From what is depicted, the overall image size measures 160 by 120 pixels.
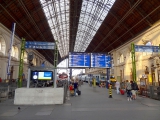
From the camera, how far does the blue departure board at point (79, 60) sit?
25.2 m

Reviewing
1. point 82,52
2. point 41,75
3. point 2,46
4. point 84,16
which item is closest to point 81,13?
point 84,16

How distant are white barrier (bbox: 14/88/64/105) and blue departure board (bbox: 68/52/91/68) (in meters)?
13.9

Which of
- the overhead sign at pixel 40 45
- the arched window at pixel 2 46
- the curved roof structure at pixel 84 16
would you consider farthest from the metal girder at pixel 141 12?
the arched window at pixel 2 46

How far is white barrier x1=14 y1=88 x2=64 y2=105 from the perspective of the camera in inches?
438

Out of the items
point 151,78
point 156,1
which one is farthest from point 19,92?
point 151,78

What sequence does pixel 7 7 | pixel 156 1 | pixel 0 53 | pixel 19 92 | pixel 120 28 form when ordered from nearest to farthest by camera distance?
1. pixel 19 92
2. pixel 156 1
3. pixel 7 7
4. pixel 0 53
5. pixel 120 28

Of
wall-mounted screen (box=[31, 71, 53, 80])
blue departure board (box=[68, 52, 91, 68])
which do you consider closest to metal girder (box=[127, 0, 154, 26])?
blue departure board (box=[68, 52, 91, 68])

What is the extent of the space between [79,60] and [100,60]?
3.84 metres

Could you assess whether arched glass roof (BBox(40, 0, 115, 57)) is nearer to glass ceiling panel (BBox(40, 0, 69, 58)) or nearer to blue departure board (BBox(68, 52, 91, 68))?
glass ceiling panel (BBox(40, 0, 69, 58))

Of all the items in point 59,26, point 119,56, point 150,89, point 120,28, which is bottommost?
point 150,89

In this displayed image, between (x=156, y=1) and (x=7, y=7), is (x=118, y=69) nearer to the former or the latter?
(x=156, y=1)

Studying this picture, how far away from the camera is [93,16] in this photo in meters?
34.1

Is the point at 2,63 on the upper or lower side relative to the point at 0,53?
lower

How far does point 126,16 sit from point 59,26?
20.0 m
